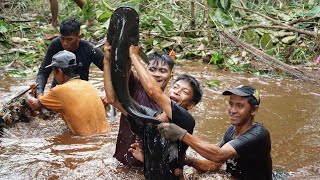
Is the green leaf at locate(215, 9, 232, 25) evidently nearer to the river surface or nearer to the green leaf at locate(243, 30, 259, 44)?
the green leaf at locate(243, 30, 259, 44)

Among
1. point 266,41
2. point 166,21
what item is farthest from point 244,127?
point 166,21

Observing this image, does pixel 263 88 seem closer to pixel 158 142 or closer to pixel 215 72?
pixel 215 72

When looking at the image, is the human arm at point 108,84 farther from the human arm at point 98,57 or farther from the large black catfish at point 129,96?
the human arm at point 98,57

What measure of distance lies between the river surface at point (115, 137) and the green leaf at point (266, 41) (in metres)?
2.29

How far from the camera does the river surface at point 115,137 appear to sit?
12.8ft

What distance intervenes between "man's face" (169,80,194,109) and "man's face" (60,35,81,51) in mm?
1989

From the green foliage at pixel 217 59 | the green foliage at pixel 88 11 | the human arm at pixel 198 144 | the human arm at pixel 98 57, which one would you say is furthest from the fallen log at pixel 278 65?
the human arm at pixel 198 144

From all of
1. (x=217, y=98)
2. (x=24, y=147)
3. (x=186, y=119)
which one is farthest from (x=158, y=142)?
(x=217, y=98)

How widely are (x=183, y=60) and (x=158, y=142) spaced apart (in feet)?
21.5

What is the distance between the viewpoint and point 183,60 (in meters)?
9.61

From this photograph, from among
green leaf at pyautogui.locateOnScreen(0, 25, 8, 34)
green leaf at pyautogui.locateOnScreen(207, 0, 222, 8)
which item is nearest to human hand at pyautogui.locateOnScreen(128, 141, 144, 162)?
green leaf at pyautogui.locateOnScreen(0, 25, 8, 34)

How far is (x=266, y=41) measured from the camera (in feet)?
32.4

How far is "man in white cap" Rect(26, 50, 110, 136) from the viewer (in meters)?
4.42

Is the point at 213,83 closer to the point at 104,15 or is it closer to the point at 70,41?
the point at 70,41
